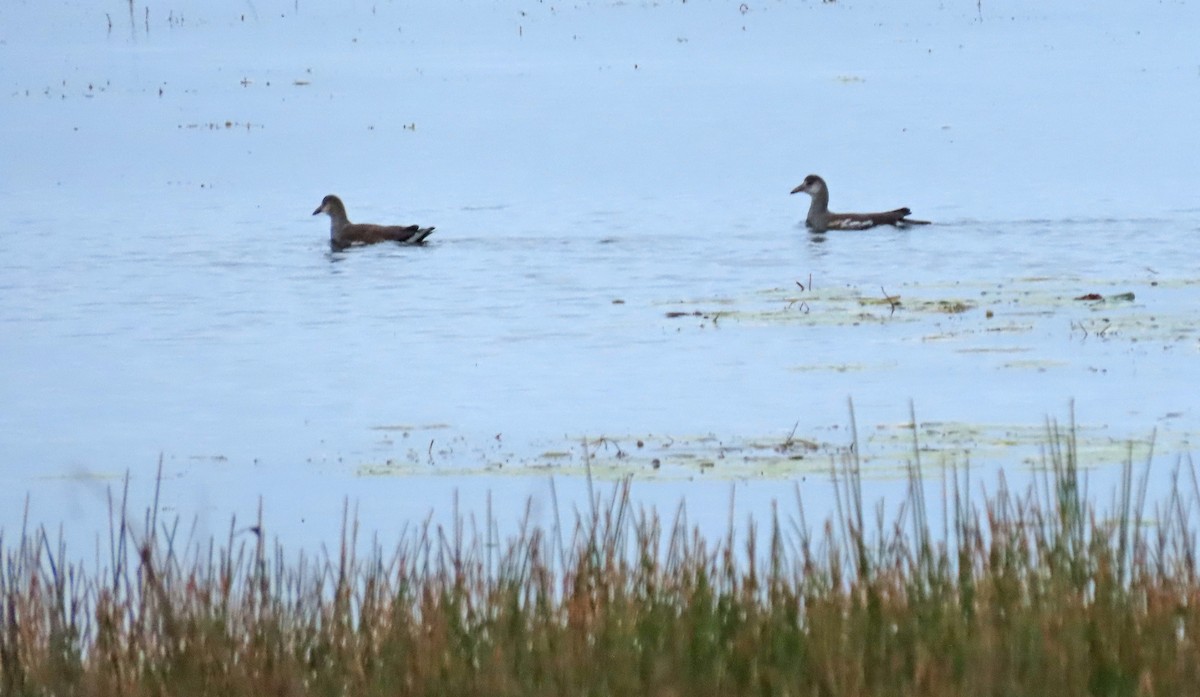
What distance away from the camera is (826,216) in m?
24.0

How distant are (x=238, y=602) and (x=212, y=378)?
286 inches

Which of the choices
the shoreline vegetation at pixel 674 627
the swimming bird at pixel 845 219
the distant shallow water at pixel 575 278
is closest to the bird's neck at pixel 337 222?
the distant shallow water at pixel 575 278

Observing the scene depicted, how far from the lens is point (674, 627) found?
644cm

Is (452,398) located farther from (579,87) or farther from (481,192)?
(579,87)

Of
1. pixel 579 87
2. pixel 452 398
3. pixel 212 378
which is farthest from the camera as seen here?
pixel 579 87

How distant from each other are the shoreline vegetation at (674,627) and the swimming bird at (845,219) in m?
16.2

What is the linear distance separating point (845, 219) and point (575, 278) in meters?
4.99

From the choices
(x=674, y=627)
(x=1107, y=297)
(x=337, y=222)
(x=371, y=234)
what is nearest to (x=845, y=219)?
(x=371, y=234)

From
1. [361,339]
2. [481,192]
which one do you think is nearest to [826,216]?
[481,192]

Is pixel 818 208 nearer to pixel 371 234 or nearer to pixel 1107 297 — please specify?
pixel 371 234

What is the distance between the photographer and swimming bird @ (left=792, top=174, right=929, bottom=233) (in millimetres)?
23422

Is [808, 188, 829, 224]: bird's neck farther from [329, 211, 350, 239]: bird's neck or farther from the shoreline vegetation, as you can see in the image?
the shoreline vegetation

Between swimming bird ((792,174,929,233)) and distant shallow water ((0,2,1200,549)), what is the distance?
0.72 ft

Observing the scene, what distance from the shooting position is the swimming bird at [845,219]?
2342 centimetres
